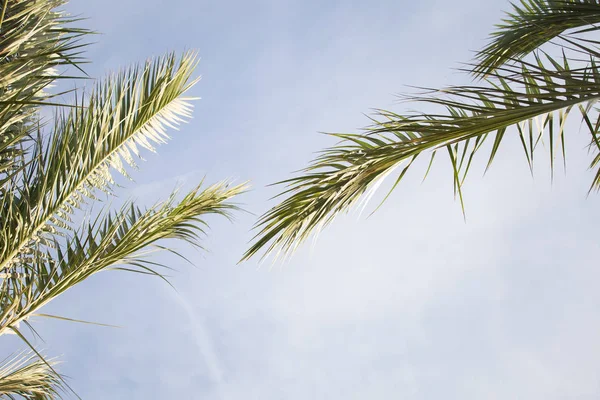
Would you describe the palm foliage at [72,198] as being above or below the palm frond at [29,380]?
above

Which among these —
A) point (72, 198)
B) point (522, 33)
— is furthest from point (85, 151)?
point (522, 33)

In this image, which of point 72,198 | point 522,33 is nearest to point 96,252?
point 72,198

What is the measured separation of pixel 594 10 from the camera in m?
2.00

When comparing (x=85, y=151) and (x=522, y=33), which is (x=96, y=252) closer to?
(x=85, y=151)

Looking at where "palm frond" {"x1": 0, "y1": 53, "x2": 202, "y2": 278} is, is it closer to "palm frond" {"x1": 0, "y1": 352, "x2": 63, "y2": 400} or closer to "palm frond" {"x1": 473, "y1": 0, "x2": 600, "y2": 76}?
"palm frond" {"x1": 0, "y1": 352, "x2": 63, "y2": 400}

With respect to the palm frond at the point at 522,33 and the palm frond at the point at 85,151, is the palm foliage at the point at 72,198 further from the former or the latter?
the palm frond at the point at 522,33

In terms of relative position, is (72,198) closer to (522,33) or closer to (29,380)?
(29,380)

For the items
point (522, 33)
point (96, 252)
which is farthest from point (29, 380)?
point (522, 33)

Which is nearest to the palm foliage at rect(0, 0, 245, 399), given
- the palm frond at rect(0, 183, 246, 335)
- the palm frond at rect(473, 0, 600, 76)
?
the palm frond at rect(0, 183, 246, 335)

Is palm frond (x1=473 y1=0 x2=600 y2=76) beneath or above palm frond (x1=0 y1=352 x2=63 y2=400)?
above

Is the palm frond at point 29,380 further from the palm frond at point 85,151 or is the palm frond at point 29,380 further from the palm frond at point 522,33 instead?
the palm frond at point 522,33

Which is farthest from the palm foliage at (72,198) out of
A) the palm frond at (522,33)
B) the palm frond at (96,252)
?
the palm frond at (522,33)

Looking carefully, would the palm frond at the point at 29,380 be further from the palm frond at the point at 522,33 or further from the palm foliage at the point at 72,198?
the palm frond at the point at 522,33

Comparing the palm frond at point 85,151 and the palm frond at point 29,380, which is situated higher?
the palm frond at point 85,151
